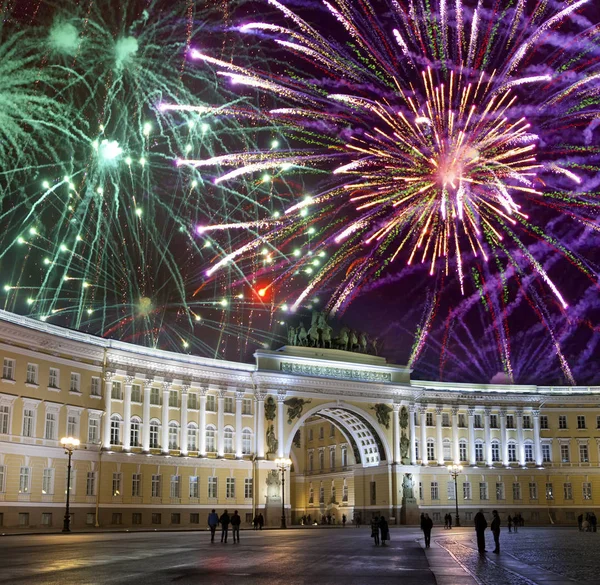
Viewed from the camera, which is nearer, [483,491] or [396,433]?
[396,433]

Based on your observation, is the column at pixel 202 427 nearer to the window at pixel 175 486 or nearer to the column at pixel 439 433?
the window at pixel 175 486

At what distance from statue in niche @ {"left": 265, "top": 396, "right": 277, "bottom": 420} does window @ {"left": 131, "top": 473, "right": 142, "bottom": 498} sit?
14282mm

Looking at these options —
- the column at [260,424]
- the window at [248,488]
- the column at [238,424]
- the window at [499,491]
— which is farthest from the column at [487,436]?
the column at [238,424]

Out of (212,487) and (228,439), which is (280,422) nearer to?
(228,439)

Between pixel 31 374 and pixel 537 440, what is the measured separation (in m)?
57.0

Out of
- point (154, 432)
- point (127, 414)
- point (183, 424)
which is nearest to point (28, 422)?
point (127, 414)

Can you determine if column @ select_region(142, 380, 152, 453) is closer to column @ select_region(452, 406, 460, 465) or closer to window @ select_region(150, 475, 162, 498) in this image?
window @ select_region(150, 475, 162, 498)

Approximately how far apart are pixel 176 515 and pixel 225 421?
992 centimetres

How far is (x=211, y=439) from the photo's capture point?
7838 cm

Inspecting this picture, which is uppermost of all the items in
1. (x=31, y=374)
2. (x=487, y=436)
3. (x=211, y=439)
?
(x=31, y=374)

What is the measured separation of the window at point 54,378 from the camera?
63.2 m

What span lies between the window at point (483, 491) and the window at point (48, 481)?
48.0 m

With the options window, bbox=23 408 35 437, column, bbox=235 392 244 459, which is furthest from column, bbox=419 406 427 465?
window, bbox=23 408 35 437

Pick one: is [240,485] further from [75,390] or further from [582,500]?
[582,500]
